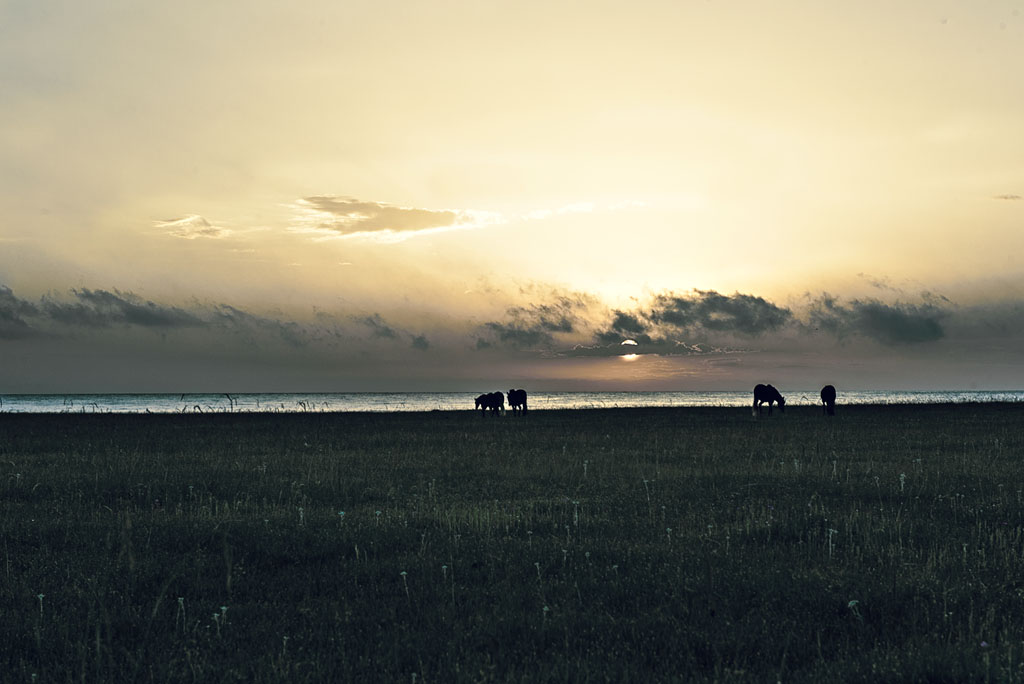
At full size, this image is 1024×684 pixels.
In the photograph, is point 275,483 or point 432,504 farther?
point 275,483

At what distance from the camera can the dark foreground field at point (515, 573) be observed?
7223 millimetres

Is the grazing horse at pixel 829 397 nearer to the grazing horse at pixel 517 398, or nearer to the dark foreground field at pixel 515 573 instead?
the grazing horse at pixel 517 398

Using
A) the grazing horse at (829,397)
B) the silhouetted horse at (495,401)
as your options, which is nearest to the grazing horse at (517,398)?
the silhouetted horse at (495,401)

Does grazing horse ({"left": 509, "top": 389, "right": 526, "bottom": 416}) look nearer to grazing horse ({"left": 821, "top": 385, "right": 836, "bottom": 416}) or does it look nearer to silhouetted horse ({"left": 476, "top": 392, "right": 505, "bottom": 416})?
silhouetted horse ({"left": 476, "top": 392, "right": 505, "bottom": 416})

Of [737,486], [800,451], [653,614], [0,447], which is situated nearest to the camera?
[653,614]

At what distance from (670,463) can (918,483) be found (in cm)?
653

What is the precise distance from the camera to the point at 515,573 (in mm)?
10016

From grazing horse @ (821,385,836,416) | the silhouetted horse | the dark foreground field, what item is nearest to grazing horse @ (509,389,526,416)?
Result: the silhouetted horse

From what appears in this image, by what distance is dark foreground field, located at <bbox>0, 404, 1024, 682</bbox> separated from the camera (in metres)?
7.22

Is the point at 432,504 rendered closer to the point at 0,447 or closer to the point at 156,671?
the point at 156,671

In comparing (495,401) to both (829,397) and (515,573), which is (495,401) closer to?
(829,397)

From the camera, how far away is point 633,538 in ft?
39.7

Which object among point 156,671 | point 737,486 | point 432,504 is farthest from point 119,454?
point 156,671

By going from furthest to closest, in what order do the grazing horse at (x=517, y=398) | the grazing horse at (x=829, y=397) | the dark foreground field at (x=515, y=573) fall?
1. the grazing horse at (x=517, y=398)
2. the grazing horse at (x=829, y=397)
3. the dark foreground field at (x=515, y=573)
